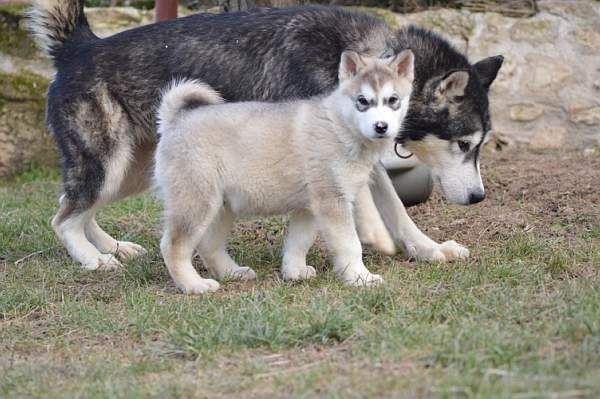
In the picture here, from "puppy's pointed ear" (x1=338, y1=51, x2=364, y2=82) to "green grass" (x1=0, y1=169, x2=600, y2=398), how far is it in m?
0.99

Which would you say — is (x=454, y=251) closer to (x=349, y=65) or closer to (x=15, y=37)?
(x=349, y=65)

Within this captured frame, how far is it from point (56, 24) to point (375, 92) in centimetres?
218

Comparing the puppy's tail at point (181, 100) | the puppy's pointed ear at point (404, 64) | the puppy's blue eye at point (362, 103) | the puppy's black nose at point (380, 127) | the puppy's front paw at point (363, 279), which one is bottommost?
the puppy's front paw at point (363, 279)

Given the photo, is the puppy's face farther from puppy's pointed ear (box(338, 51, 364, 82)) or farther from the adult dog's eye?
the adult dog's eye

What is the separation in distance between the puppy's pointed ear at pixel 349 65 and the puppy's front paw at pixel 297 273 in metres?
0.98

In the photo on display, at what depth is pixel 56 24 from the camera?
6066mm

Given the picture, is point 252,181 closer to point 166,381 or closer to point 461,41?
point 166,381

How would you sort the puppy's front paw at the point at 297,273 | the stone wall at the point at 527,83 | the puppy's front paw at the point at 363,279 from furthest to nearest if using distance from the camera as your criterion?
the stone wall at the point at 527,83
the puppy's front paw at the point at 297,273
the puppy's front paw at the point at 363,279

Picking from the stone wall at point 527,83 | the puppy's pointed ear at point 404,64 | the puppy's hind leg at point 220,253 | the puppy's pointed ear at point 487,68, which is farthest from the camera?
the stone wall at point 527,83

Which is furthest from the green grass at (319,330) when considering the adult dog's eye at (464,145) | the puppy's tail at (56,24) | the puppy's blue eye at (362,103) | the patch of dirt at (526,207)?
the puppy's tail at (56,24)

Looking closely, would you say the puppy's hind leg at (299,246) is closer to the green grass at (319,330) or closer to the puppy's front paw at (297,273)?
the puppy's front paw at (297,273)

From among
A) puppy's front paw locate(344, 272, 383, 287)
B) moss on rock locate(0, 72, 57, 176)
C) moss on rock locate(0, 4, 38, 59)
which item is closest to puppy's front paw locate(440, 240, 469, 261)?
puppy's front paw locate(344, 272, 383, 287)

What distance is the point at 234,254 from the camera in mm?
6012

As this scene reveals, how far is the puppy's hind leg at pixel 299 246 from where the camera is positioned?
5301 millimetres
